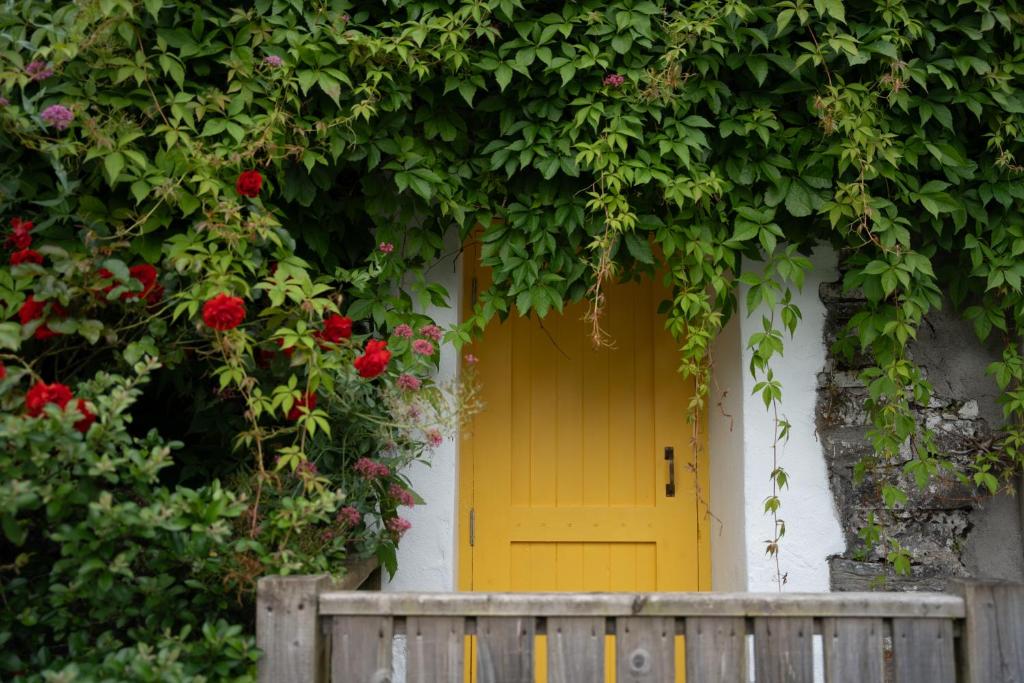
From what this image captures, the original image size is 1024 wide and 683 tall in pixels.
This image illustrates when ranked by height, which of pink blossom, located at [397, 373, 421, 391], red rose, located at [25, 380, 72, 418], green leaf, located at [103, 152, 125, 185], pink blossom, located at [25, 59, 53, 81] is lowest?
red rose, located at [25, 380, 72, 418]

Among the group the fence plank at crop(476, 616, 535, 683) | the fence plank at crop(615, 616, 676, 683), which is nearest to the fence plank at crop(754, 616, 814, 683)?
the fence plank at crop(615, 616, 676, 683)

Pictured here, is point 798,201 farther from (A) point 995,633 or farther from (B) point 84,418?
(B) point 84,418

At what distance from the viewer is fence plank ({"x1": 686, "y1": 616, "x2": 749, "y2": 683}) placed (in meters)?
2.06

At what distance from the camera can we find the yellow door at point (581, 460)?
352 centimetres

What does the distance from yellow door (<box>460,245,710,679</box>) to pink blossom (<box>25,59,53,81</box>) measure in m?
1.58

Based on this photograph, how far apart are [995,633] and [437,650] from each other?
132cm

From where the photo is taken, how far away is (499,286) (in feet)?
10.3

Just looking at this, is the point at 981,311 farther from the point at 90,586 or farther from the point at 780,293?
the point at 90,586

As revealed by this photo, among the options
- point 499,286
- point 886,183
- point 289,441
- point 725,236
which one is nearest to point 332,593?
point 289,441

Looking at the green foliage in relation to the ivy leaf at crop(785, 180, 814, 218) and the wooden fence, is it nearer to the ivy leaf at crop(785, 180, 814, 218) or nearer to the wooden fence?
the wooden fence

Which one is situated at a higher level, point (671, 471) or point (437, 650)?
point (671, 471)

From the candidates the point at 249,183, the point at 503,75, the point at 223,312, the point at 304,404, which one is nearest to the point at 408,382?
the point at 304,404

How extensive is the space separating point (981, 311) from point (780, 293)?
0.71m

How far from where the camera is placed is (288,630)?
204 centimetres
